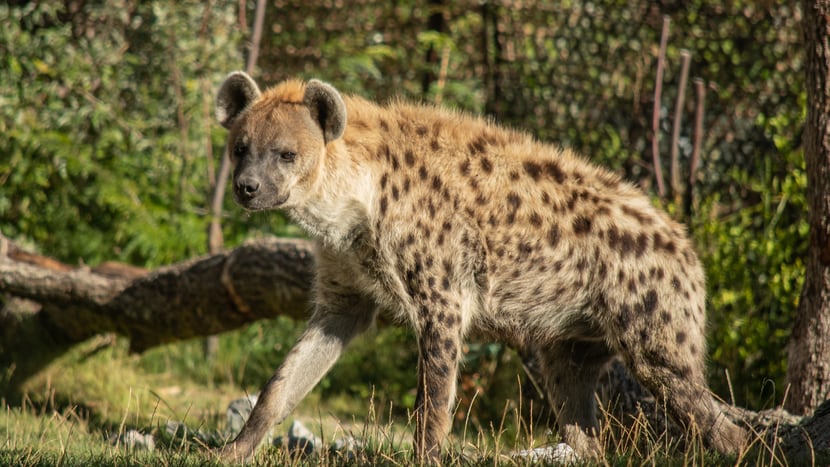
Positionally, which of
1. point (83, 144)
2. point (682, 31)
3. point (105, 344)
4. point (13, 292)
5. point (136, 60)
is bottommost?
point (105, 344)

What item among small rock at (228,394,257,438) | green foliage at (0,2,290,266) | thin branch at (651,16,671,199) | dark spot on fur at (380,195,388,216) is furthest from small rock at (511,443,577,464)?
green foliage at (0,2,290,266)

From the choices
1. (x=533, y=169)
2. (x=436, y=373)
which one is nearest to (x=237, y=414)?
(x=436, y=373)

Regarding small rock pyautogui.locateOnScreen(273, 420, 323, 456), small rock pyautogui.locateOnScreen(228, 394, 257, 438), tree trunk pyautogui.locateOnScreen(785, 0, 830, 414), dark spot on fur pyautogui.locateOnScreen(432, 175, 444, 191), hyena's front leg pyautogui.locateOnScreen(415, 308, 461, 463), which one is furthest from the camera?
small rock pyautogui.locateOnScreen(228, 394, 257, 438)

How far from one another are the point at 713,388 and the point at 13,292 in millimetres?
4629

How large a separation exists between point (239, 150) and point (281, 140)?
207 mm

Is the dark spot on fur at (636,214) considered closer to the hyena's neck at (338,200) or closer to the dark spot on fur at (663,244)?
the dark spot on fur at (663,244)

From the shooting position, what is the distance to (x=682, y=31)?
6387 millimetres

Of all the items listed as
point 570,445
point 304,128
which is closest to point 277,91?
point 304,128

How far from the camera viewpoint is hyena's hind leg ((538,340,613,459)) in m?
4.57

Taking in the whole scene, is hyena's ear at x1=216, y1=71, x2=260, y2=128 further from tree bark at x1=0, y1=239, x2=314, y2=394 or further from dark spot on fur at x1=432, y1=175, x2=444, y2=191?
tree bark at x1=0, y1=239, x2=314, y2=394

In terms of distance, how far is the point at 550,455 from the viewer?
13.7ft

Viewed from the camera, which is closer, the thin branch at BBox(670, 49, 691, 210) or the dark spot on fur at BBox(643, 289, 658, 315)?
the dark spot on fur at BBox(643, 289, 658, 315)

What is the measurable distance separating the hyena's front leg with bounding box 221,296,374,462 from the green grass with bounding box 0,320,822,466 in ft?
0.42

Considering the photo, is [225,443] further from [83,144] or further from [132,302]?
[83,144]
